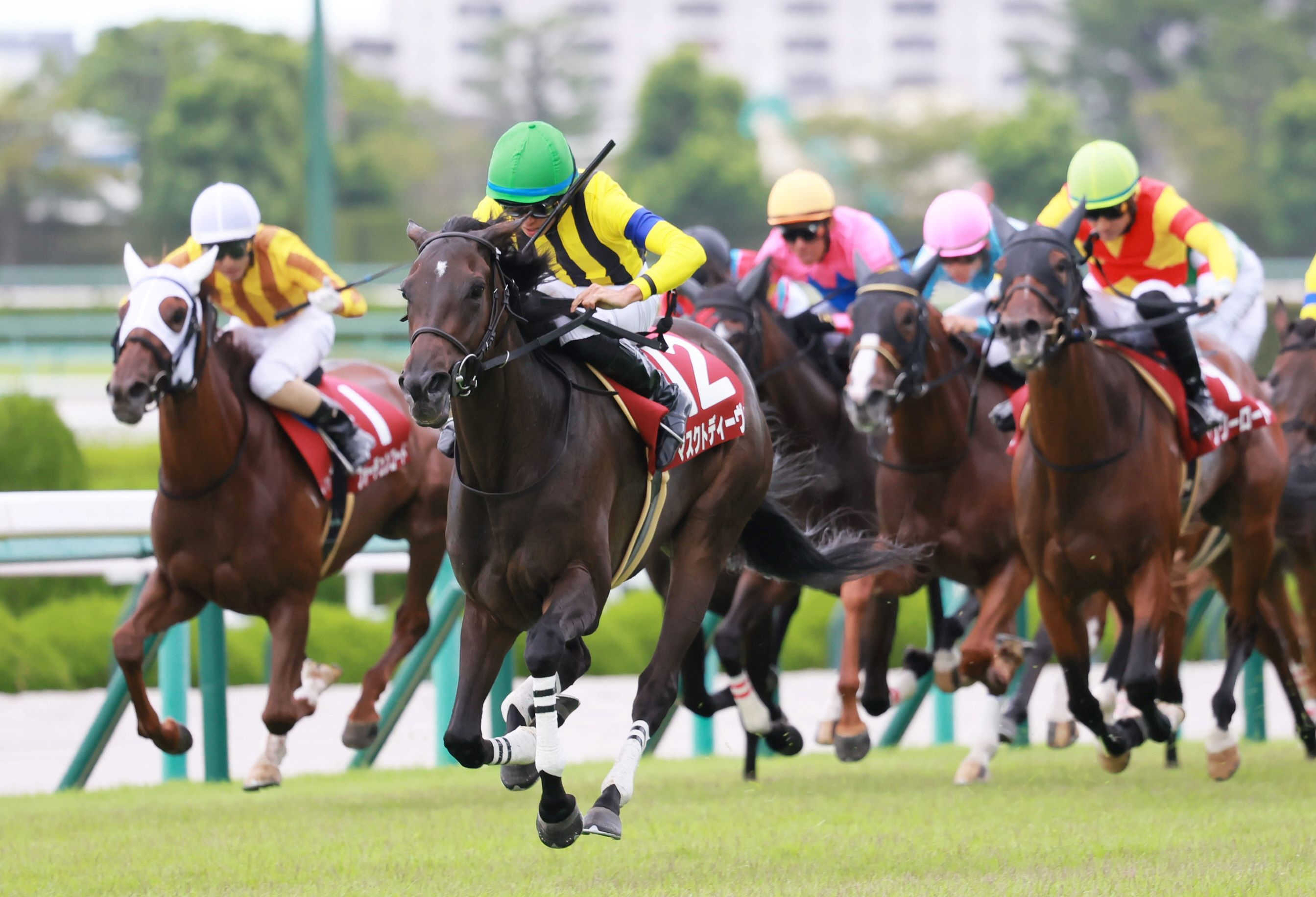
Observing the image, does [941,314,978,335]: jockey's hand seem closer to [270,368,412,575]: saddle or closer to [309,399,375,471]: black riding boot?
[270,368,412,575]: saddle

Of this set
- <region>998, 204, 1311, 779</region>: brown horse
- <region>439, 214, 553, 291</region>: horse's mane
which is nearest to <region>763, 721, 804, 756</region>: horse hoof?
<region>998, 204, 1311, 779</region>: brown horse

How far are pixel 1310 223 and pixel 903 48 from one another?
5519 cm

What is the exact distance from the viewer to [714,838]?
230 inches

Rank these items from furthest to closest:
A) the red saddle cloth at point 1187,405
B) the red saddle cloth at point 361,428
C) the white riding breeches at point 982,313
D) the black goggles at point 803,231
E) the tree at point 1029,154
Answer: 1. the tree at point 1029,154
2. the black goggles at point 803,231
3. the white riding breeches at point 982,313
4. the red saddle cloth at point 361,428
5. the red saddle cloth at point 1187,405

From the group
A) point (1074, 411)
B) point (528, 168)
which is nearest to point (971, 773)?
point (1074, 411)

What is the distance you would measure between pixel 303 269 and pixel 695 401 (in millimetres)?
2129

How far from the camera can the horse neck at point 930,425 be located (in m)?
7.61

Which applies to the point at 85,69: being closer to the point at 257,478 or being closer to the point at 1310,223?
the point at 1310,223

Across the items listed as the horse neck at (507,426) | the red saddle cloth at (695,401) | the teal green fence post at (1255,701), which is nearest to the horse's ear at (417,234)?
the horse neck at (507,426)

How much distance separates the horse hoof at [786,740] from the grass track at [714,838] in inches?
6.5

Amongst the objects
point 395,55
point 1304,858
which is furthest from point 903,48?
point 1304,858

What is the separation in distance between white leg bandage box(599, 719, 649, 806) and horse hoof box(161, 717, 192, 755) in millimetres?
2125

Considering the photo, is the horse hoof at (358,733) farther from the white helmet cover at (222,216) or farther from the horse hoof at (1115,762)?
the horse hoof at (1115,762)

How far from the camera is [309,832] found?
19.7ft
